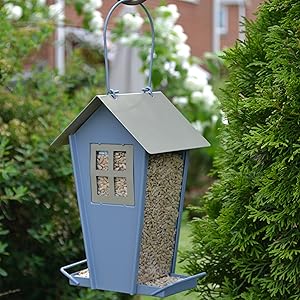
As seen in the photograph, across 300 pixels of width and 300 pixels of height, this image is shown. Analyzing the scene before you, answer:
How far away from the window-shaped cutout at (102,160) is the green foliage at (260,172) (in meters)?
0.45

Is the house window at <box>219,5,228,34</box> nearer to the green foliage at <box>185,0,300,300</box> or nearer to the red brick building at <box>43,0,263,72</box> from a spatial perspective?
the red brick building at <box>43,0,263,72</box>

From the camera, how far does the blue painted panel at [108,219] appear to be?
2.31 metres

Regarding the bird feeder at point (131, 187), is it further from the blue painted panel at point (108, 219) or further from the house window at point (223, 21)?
the house window at point (223, 21)

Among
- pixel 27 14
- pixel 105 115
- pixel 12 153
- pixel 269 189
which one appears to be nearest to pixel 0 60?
pixel 12 153

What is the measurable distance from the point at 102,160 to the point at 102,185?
0.08 meters

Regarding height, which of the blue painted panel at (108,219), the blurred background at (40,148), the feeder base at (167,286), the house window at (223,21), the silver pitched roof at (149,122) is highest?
the silver pitched roof at (149,122)

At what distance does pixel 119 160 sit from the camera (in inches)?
92.1

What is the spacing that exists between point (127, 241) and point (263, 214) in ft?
1.43

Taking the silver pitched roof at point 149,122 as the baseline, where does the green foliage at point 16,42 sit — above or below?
below

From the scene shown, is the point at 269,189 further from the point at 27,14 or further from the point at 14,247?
the point at 27,14

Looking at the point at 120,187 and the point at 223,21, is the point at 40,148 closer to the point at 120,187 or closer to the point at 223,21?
the point at 120,187

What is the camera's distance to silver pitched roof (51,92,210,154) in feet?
7.54

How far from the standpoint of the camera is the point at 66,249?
4547 mm

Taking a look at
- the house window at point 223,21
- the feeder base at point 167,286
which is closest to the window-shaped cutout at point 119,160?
the feeder base at point 167,286
